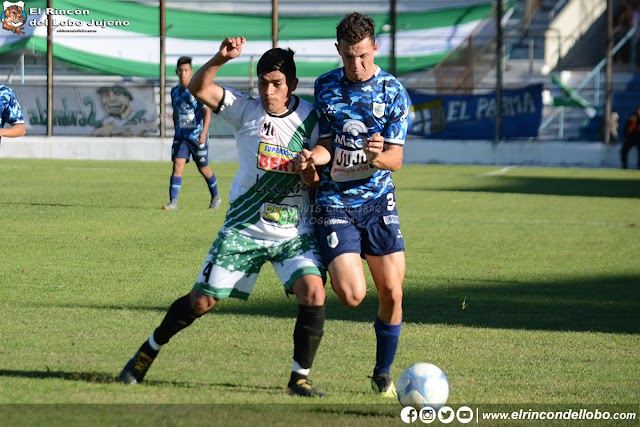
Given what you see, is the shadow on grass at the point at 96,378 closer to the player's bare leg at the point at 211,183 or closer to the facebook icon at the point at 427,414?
the facebook icon at the point at 427,414

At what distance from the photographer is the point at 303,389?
5.96 metres

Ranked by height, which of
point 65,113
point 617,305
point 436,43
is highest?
point 436,43

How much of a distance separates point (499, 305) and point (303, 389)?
4103mm

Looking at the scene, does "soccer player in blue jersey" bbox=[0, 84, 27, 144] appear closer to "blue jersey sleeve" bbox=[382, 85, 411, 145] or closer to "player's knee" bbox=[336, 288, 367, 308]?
"blue jersey sleeve" bbox=[382, 85, 411, 145]

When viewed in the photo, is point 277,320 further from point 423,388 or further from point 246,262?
point 423,388

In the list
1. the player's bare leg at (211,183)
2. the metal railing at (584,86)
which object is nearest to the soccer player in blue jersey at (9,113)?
the player's bare leg at (211,183)

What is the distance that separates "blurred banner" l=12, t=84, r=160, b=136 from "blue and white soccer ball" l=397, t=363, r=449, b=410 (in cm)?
2661

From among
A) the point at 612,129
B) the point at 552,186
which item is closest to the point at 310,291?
the point at 552,186

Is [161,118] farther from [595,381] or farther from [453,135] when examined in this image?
[595,381]

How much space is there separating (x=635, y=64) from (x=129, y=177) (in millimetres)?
21854

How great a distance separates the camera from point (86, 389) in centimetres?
595

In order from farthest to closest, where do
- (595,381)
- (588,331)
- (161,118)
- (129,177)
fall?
(161,118), (129,177), (588,331), (595,381)

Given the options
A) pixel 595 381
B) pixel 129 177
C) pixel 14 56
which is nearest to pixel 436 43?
pixel 14 56

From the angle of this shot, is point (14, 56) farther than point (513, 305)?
Yes
